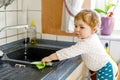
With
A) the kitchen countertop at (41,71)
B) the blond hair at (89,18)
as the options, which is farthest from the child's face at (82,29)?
the kitchen countertop at (41,71)

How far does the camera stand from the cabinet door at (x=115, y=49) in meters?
1.61

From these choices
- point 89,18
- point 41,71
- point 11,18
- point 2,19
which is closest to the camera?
point 41,71

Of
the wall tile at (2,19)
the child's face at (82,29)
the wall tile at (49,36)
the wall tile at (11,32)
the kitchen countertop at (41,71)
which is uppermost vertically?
the wall tile at (2,19)

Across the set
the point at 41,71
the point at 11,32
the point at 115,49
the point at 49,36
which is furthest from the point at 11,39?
the point at 115,49

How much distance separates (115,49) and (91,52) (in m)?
0.54

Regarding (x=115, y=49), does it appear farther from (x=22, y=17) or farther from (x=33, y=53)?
(x=22, y=17)

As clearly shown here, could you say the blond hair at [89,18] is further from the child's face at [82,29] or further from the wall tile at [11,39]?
the wall tile at [11,39]

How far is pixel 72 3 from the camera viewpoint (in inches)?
56.4

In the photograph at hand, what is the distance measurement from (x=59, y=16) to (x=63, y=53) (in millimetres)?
596

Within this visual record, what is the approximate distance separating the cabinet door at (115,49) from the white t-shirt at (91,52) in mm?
457


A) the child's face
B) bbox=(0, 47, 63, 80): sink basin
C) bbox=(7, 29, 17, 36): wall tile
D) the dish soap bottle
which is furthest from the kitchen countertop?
the dish soap bottle

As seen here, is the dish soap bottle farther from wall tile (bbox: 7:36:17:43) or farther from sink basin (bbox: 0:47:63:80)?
sink basin (bbox: 0:47:63:80)

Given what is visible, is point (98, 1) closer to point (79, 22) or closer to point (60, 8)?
point (60, 8)

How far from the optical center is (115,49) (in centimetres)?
162
